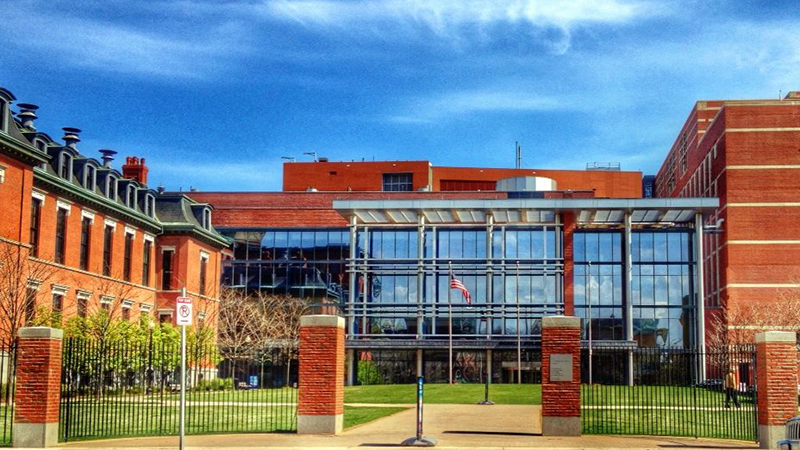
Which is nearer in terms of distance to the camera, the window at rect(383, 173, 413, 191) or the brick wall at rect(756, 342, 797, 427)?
the brick wall at rect(756, 342, 797, 427)

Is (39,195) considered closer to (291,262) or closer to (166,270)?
(166,270)

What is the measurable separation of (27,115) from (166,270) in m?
18.0

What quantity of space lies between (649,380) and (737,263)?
19253 millimetres

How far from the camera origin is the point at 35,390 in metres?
24.7

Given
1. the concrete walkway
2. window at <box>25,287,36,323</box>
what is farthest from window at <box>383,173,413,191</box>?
the concrete walkway

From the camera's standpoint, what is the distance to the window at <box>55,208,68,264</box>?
5262cm

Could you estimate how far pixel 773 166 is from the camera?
82312 mm

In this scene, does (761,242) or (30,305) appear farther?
(761,242)

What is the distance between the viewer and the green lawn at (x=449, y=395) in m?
42.8

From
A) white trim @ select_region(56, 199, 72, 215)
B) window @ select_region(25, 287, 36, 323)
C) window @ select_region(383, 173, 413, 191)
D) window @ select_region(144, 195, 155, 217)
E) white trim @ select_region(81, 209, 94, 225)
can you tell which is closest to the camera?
window @ select_region(25, 287, 36, 323)

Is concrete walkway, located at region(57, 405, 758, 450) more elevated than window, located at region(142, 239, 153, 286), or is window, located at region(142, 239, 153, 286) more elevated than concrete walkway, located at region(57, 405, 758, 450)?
window, located at region(142, 239, 153, 286)

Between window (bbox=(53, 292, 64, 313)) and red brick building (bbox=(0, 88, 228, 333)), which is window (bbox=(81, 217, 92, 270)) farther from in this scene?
window (bbox=(53, 292, 64, 313))

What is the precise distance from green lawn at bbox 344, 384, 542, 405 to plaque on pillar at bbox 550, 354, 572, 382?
15767 millimetres

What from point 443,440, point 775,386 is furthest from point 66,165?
point 775,386
